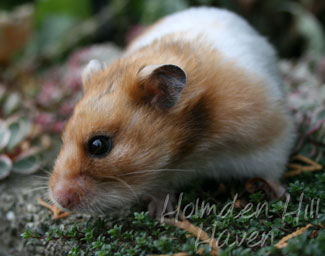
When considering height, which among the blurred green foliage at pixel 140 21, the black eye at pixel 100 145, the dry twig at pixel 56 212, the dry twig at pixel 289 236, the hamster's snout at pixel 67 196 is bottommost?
the dry twig at pixel 289 236

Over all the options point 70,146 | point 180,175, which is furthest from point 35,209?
point 180,175

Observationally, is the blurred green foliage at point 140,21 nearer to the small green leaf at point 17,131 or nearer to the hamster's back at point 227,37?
the hamster's back at point 227,37

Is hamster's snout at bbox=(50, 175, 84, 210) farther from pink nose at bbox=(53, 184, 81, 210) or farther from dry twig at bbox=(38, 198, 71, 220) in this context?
dry twig at bbox=(38, 198, 71, 220)

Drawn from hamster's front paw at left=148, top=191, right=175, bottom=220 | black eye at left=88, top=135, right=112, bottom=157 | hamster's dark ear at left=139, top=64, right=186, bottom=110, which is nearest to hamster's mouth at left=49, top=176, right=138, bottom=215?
black eye at left=88, top=135, right=112, bottom=157

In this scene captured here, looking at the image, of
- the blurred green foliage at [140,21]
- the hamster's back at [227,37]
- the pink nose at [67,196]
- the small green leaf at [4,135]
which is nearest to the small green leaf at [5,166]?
the small green leaf at [4,135]

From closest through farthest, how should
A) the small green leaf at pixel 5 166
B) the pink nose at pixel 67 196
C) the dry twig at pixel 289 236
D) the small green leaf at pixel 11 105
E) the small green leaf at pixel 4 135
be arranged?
the dry twig at pixel 289 236, the pink nose at pixel 67 196, the small green leaf at pixel 5 166, the small green leaf at pixel 4 135, the small green leaf at pixel 11 105

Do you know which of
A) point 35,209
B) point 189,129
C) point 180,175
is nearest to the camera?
point 189,129

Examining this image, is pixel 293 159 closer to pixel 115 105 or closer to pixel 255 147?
pixel 255 147
